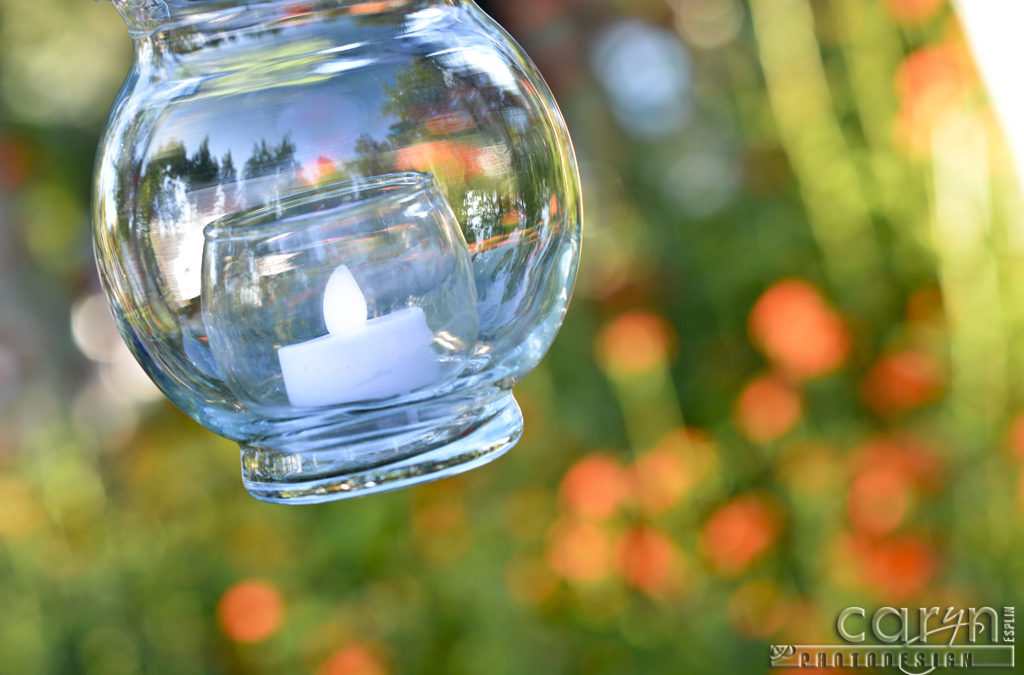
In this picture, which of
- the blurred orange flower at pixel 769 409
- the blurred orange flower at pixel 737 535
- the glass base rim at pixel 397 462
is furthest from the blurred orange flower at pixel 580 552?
the glass base rim at pixel 397 462

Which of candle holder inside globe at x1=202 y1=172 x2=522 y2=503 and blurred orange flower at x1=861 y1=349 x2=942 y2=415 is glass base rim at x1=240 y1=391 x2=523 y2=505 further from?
blurred orange flower at x1=861 y1=349 x2=942 y2=415

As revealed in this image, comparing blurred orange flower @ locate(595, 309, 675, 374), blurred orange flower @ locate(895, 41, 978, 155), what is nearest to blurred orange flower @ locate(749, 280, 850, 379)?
blurred orange flower @ locate(595, 309, 675, 374)

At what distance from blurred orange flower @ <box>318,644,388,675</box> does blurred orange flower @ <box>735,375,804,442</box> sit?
0.54m

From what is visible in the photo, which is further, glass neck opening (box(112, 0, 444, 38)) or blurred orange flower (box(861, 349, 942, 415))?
blurred orange flower (box(861, 349, 942, 415))

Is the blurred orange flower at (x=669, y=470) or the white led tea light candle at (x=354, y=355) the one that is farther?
the blurred orange flower at (x=669, y=470)

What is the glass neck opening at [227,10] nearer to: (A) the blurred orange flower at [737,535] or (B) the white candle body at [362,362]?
(B) the white candle body at [362,362]

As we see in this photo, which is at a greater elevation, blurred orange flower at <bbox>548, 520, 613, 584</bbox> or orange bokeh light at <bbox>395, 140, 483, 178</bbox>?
orange bokeh light at <bbox>395, 140, 483, 178</bbox>

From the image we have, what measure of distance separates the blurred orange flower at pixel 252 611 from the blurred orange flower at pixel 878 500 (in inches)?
28.2

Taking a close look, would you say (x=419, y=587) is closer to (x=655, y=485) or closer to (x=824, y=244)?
(x=655, y=485)

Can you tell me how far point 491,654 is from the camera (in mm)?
1246

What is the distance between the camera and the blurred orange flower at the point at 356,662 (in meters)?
1.25

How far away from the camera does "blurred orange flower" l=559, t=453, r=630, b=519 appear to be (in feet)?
4.23

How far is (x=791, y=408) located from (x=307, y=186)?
107 centimetres

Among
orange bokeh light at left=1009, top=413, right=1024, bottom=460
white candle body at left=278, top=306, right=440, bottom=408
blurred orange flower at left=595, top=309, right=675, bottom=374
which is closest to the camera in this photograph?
white candle body at left=278, top=306, right=440, bottom=408
